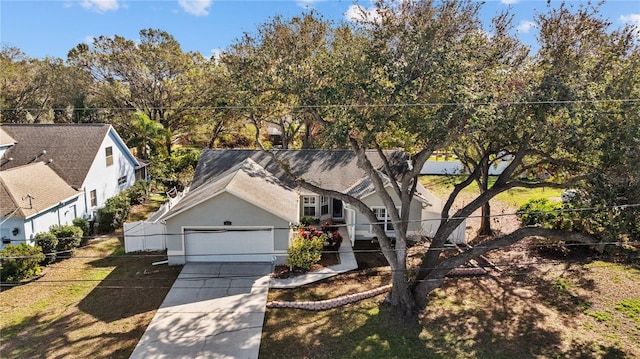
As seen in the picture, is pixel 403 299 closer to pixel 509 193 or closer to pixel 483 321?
pixel 483 321

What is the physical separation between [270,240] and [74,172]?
38.2 feet

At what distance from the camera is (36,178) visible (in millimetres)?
→ 18438

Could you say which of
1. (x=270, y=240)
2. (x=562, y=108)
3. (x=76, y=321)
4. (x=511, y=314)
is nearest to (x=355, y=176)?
(x=270, y=240)

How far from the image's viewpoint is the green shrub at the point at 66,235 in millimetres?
16797

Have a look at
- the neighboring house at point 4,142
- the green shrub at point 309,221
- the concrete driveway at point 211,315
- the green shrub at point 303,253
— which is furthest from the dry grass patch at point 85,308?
the neighboring house at point 4,142

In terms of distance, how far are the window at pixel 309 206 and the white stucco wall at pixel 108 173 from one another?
11.1m

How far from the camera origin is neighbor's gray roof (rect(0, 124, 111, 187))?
20.6 meters

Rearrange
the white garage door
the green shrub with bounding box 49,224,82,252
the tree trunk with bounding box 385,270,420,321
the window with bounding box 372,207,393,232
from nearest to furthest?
the tree trunk with bounding box 385,270,420,321 < the white garage door < the green shrub with bounding box 49,224,82,252 < the window with bounding box 372,207,393,232

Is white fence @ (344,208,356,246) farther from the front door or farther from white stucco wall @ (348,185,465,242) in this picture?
the front door

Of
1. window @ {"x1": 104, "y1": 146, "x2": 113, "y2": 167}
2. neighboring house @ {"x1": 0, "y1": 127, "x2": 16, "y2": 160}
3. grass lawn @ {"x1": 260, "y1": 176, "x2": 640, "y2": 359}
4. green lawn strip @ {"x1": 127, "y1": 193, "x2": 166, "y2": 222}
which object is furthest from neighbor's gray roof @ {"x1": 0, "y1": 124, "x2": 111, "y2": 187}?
grass lawn @ {"x1": 260, "y1": 176, "x2": 640, "y2": 359}

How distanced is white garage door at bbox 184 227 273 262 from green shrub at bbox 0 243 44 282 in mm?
5261

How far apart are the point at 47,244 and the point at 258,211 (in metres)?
8.56

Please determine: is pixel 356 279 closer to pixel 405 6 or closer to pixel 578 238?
pixel 578 238

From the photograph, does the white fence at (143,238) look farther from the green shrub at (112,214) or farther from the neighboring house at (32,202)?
the neighboring house at (32,202)
